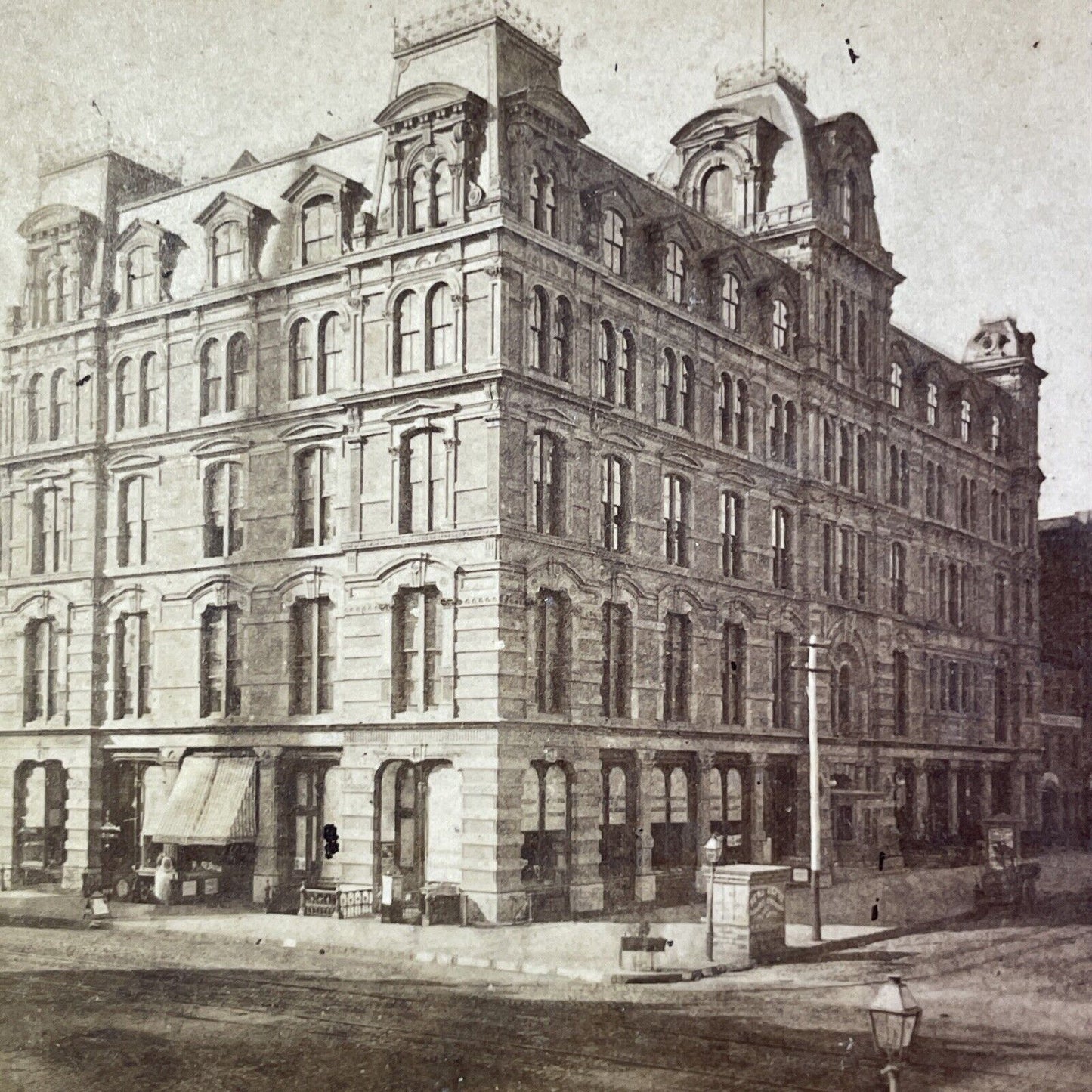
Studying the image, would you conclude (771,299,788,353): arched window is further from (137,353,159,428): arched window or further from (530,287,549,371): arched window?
(137,353,159,428): arched window

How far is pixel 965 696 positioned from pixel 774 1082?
92.2 feet

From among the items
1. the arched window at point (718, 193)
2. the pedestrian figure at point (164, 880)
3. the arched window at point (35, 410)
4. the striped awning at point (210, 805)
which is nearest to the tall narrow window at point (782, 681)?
the arched window at point (718, 193)

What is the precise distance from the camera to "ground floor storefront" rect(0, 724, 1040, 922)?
84.4 feet

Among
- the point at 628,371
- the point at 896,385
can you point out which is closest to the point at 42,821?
the point at 628,371

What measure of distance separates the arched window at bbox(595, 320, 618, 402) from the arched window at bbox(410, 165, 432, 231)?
4399 millimetres

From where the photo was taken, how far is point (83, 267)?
26.0m

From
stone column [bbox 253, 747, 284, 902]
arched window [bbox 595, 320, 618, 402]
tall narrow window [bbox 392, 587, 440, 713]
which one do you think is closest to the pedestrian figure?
stone column [bbox 253, 747, 284, 902]

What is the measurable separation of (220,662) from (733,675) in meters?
12.2

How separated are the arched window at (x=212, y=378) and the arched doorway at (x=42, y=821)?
8070mm

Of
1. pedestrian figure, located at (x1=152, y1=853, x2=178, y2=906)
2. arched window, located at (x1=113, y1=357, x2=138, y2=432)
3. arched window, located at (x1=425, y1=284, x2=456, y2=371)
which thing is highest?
arched window, located at (x1=425, y1=284, x2=456, y2=371)

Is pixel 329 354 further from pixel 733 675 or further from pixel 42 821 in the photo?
pixel 733 675

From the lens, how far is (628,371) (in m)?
30.4

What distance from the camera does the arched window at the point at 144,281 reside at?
28.4m

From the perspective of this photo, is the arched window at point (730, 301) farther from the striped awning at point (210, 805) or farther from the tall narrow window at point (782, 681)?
the striped awning at point (210, 805)
